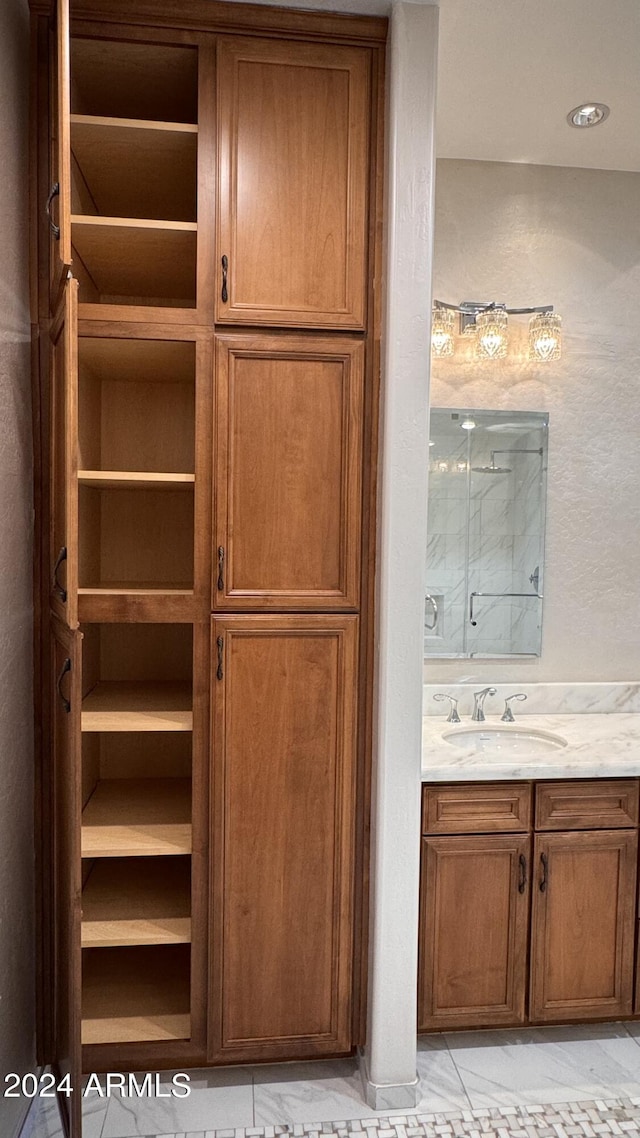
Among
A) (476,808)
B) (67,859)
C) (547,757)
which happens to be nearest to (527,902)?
(476,808)

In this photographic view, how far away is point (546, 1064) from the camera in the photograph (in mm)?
2182

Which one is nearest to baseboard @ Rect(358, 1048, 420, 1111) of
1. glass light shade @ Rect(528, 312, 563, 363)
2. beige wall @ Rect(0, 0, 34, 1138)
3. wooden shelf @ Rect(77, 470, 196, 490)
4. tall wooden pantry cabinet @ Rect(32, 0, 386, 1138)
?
tall wooden pantry cabinet @ Rect(32, 0, 386, 1138)

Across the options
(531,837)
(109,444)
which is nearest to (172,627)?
(109,444)

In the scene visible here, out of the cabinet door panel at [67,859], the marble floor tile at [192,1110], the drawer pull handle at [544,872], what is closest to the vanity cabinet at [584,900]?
the drawer pull handle at [544,872]

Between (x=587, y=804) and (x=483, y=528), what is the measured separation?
3.16ft

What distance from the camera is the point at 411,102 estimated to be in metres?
1.89

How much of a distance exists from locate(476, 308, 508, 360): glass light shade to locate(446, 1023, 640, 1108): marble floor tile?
216 cm

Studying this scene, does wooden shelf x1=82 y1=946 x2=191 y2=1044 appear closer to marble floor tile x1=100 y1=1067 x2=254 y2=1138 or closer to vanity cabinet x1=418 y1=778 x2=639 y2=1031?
marble floor tile x1=100 y1=1067 x2=254 y2=1138

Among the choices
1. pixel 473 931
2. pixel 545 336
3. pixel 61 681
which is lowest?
pixel 473 931

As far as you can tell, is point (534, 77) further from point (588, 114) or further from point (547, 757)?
point (547, 757)

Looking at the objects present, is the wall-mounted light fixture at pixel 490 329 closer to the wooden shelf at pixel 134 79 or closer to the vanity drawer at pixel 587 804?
the wooden shelf at pixel 134 79

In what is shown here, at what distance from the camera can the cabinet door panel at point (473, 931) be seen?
2.18m

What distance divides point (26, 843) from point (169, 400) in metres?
1.34

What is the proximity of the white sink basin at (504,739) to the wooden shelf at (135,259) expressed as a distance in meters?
1.65
